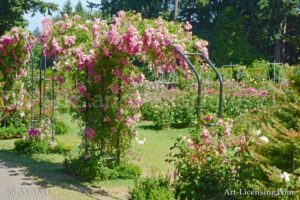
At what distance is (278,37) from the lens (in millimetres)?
33750

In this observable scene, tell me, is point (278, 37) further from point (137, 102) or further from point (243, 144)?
point (243, 144)

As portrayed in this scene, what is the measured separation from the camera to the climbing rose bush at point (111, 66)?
26.2 ft

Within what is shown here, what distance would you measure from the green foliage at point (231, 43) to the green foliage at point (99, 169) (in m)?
26.9

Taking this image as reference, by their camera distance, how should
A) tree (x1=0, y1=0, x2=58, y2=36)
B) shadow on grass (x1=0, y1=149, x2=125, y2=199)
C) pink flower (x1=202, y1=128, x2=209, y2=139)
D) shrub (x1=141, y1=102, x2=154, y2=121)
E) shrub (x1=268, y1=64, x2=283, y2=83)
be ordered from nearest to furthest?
pink flower (x1=202, y1=128, x2=209, y2=139) < shadow on grass (x1=0, y1=149, x2=125, y2=199) < shrub (x1=141, y1=102, x2=154, y2=121) < shrub (x1=268, y1=64, x2=283, y2=83) < tree (x1=0, y1=0, x2=58, y2=36)

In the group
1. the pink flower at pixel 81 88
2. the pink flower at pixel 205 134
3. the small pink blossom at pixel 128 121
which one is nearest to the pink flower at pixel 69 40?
the pink flower at pixel 81 88

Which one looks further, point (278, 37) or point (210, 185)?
point (278, 37)

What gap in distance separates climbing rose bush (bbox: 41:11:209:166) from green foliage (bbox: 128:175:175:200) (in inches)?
85.6

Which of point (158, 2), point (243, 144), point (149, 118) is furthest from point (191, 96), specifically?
point (158, 2)

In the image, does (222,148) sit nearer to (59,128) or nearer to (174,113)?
(59,128)

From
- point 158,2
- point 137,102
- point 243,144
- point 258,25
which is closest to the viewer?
point 243,144

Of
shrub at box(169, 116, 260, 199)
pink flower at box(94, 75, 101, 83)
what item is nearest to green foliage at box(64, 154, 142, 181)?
pink flower at box(94, 75, 101, 83)

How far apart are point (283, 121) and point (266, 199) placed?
3.13 feet

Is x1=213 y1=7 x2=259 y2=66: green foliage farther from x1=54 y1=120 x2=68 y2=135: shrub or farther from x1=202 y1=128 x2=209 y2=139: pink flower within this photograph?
x1=202 y1=128 x2=209 y2=139: pink flower

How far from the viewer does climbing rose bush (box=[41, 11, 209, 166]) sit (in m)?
7.99
